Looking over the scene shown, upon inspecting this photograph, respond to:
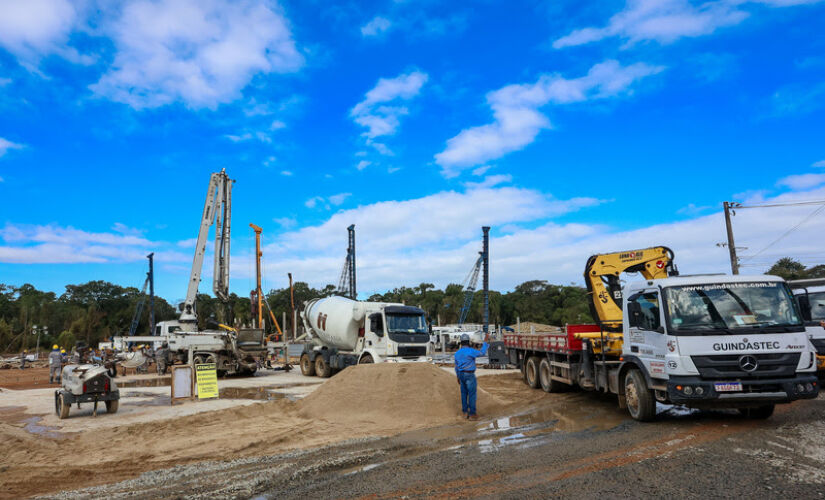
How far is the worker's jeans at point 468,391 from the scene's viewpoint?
10.8m

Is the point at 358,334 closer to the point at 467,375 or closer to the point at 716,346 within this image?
the point at 467,375

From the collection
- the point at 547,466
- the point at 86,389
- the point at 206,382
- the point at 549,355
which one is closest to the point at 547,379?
the point at 549,355

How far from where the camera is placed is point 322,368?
869 inches

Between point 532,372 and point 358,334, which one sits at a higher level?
point 358,334

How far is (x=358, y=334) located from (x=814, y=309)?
14009 mm

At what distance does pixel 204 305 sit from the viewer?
7800cm

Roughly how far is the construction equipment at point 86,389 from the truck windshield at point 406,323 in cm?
874

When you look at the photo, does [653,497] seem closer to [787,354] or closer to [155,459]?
[787,354]

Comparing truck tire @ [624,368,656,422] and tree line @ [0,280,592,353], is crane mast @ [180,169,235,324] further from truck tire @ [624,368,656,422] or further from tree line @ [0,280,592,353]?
tree line @ [0,280,592,353]

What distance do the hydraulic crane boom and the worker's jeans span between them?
12.7ft

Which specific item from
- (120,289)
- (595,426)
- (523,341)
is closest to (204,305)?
(120,289)

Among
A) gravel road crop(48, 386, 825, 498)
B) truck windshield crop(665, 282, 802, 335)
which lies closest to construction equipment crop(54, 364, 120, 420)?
gravel road crop(48, 386, 825, 498)

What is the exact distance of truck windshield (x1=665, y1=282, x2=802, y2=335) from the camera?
8312 millimetres

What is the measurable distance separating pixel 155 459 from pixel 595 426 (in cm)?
704
